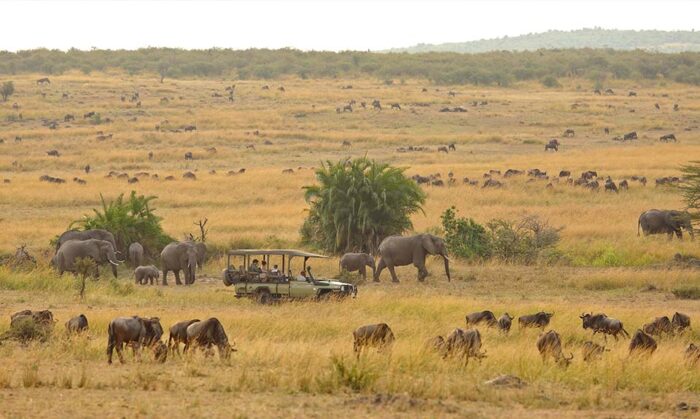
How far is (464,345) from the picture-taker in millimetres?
15570

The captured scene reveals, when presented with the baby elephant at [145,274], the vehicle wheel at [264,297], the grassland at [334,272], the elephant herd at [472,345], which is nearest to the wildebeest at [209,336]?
the grassland at [334,272]

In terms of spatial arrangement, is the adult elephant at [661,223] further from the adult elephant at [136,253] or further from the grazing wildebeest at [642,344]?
the grazing wildebeest at [642,344]

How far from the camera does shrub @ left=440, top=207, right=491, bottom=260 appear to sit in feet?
100

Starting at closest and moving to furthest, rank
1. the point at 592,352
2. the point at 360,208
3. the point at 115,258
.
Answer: the point at 592,352, the point at 115,258, the point at 360,208

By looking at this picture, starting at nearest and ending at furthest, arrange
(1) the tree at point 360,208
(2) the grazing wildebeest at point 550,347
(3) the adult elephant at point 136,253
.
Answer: (2) the grazing wildebeest at point 550,347
(3) the adult elephant at point 136,253
(1) the tree at point 360,208

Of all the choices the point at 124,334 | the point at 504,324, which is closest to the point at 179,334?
the point at 124,334

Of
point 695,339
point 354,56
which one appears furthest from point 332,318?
point 354,56

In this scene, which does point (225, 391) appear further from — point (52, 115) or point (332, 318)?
point (52, 115)

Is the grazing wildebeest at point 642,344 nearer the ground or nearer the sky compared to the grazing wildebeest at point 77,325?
nearer the sky

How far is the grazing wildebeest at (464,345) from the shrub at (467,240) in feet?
47.8

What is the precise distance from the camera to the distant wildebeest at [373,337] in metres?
15.7

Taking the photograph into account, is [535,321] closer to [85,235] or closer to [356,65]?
[85,235]

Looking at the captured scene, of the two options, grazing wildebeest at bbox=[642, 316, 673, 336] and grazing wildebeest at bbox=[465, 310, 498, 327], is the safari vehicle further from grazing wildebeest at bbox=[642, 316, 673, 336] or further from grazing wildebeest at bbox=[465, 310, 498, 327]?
grazing wildebeest at bbox=[642, 316, 673, 336]

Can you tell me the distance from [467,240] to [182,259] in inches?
305
